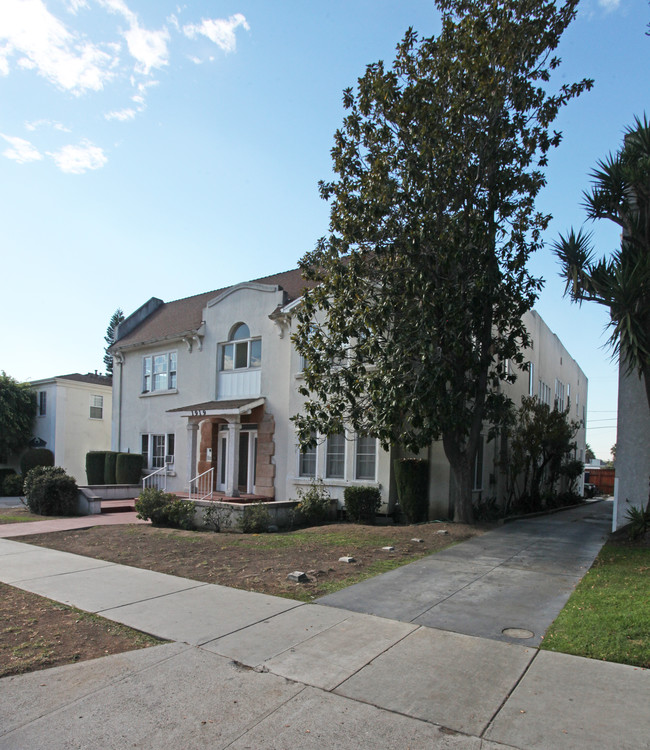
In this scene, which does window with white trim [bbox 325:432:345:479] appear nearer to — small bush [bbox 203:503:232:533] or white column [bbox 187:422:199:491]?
small bush [bbox 203:503:232:533]

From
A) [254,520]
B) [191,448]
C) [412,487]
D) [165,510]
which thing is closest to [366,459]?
[412,487]

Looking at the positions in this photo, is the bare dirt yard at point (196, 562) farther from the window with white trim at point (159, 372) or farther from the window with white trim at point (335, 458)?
the window with white trim at point (159, 372)

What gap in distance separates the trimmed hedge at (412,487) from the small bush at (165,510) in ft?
17.7

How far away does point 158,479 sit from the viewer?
2314 centimetres

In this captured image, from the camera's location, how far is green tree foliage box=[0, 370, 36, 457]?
102 feet

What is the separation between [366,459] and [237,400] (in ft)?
18.4

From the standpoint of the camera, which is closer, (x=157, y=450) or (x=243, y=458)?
(x=243, y=458)

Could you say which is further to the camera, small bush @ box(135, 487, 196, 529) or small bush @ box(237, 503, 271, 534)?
small bush @ box(135, 487, 196, 529)

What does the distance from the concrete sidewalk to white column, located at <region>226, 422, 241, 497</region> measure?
12.6m

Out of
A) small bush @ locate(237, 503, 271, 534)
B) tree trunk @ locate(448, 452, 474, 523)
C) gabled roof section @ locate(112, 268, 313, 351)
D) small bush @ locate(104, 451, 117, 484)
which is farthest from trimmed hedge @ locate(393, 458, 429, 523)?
small bush @ locate(104, 451, 117, 484)

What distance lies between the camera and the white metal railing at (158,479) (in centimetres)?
2272

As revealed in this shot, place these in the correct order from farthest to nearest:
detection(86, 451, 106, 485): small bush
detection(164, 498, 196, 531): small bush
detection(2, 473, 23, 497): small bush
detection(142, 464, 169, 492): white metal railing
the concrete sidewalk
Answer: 1. detection(2, 473, 23, 497): small bush
2. detection(86, 451, 106, 485): small bush
3. detection(142, 464, 169, 492): white metal railing
4. detection(164, 498, 196, 531): small bush
5. the concrete sidewalk

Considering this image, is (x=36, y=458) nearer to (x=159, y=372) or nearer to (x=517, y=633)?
(x=159, y=372)

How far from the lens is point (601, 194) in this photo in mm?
11742
